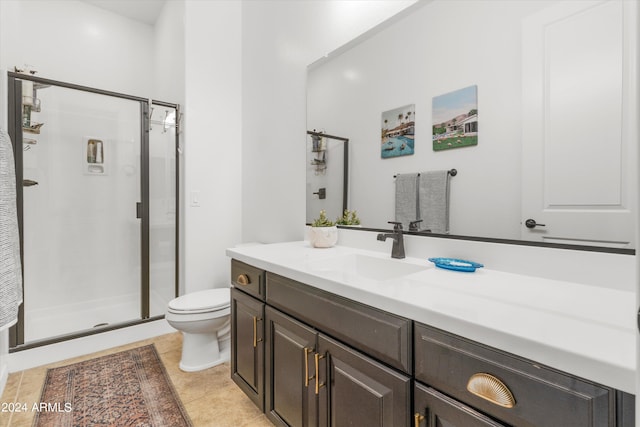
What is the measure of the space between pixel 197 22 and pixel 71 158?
164 cm

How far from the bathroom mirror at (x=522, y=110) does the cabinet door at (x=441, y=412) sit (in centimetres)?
62

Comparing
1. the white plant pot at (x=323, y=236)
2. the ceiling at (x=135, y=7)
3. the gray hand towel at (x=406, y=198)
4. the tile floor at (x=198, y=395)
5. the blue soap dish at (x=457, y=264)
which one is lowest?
the tile floor at (x=198, y=395)

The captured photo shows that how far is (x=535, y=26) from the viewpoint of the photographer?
998mm

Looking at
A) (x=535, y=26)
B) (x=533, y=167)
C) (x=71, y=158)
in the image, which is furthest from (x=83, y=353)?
(x=535, y=26)

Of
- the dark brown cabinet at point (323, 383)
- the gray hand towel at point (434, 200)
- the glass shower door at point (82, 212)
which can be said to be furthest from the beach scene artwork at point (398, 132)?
the glass shower door at point (82, 212)

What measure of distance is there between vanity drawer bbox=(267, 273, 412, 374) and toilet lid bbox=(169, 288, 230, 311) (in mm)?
883

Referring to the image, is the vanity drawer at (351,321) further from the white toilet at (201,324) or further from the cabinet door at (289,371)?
the white toilet at (201,324)

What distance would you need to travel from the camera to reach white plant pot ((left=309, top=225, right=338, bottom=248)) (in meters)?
1.66

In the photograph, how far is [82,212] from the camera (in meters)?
2.84

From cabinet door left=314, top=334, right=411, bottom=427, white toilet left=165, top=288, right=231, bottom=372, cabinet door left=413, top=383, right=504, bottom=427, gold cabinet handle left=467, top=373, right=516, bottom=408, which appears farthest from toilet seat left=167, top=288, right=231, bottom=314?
gold cabinet handle left=467, top=373, right=516, bottom=408

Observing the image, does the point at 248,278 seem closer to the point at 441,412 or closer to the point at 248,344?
the point at 248,344

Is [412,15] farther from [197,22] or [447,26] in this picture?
[197,22]

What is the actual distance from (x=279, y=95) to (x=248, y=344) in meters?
1.64

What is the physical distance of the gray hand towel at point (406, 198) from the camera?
1368 millimetres
